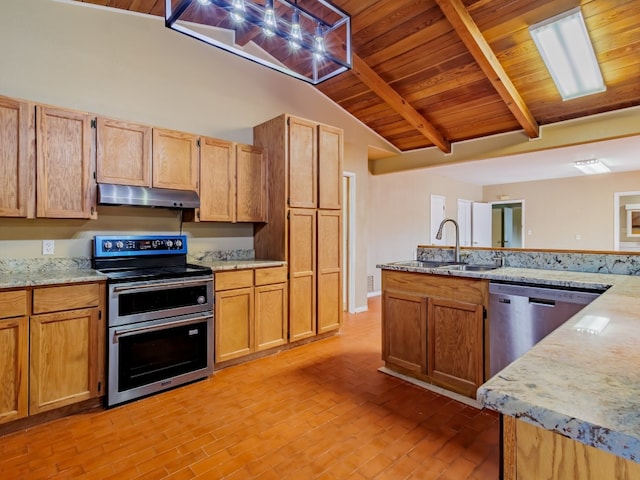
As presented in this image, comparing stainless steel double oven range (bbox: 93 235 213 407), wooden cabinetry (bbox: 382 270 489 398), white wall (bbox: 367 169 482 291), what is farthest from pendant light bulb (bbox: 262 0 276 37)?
white wall (bbox: 367 169 482 291)

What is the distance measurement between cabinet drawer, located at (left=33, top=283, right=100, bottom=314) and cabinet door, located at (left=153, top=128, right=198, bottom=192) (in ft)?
3.41

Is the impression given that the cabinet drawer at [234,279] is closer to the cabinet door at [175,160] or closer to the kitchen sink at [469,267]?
the cabinet door at [175,160]

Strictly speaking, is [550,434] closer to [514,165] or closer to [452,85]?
[452,85]

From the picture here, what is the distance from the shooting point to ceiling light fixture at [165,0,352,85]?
6.64 ft

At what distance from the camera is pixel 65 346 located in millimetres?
2350

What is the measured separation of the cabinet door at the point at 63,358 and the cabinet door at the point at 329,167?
2419mm

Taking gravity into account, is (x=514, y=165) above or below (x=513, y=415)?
above

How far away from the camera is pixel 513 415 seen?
0.69 m

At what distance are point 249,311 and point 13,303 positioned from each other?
172cm

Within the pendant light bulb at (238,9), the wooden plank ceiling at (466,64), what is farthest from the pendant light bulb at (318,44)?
the wooden plank ceiling at (466,64)

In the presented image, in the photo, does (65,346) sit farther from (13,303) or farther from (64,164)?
(64,164)

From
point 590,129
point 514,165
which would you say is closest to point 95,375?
point 590,129

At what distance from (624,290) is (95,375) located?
3.24 m

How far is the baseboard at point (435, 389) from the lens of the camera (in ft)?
8.18
